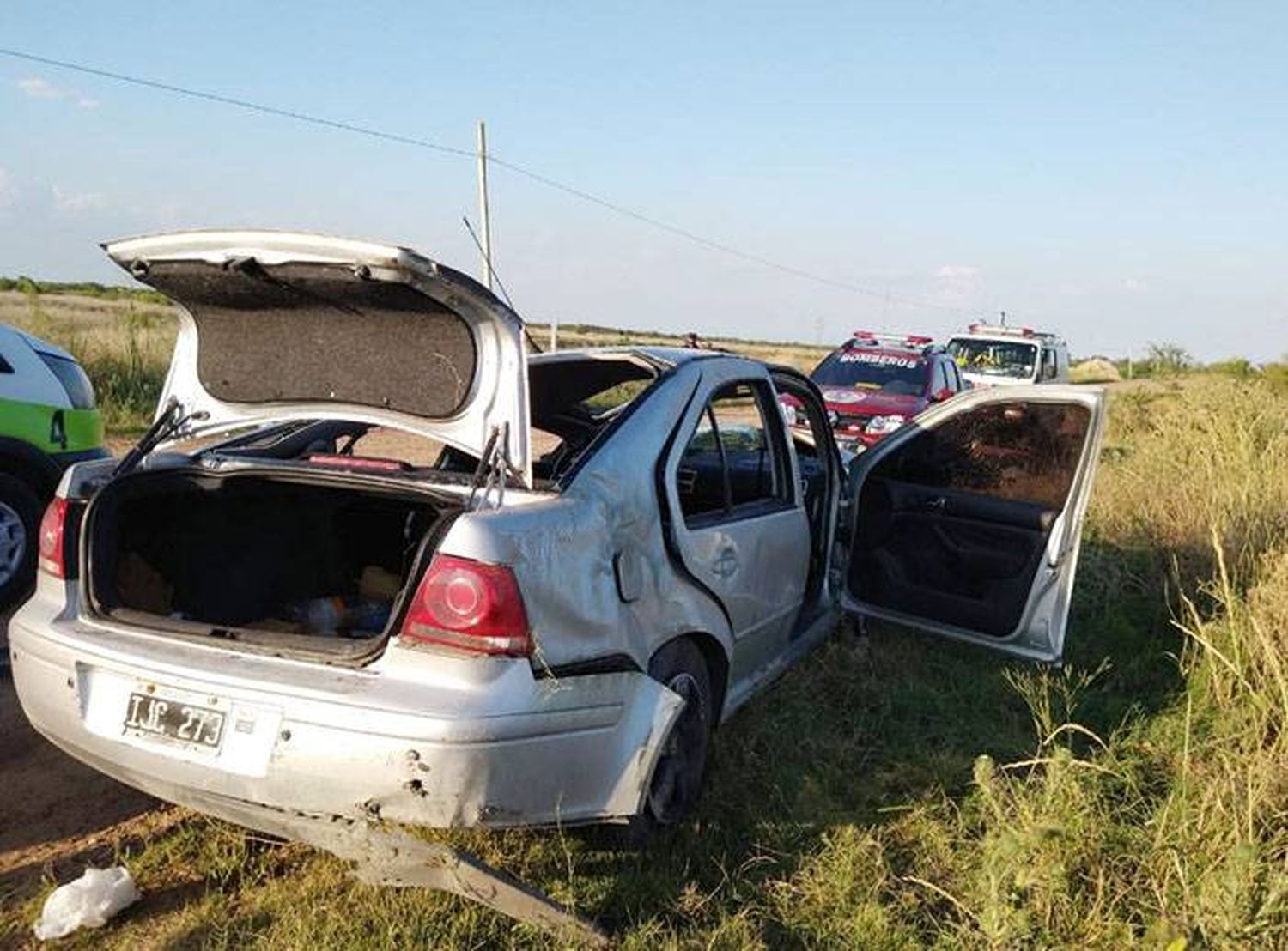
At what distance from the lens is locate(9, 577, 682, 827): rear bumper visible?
7.91ft

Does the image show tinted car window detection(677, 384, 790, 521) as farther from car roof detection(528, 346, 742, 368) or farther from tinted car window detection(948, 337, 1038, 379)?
tinted car window detection(948, 337, 1038, 379)

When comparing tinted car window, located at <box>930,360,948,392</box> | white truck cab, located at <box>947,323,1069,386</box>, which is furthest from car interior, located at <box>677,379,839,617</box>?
white truck cab, located at <box>947,323,1069,386</box>

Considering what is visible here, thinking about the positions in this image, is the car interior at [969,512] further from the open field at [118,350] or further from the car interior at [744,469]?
the open field at [118,350]

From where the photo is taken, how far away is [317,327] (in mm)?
3234

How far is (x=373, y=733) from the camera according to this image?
7.90 feet

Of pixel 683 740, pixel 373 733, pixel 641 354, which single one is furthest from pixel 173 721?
pixel 641 354

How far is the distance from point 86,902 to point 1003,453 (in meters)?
4.01

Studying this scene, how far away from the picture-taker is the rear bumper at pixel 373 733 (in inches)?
95.0

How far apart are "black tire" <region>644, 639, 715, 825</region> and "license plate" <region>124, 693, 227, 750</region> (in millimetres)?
1182

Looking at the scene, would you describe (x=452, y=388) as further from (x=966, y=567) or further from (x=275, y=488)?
(x=966, y=567)

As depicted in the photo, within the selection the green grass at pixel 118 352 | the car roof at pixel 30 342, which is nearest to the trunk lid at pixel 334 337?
the car roof at pixel 30 342

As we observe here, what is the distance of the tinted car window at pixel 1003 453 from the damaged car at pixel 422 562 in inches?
0.9

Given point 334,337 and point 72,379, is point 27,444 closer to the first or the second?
point 72,379

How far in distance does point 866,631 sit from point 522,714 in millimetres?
3450
